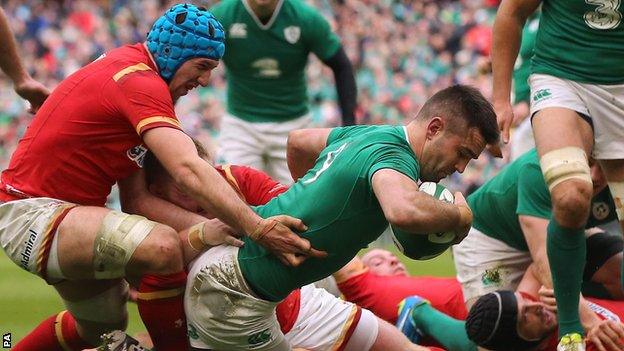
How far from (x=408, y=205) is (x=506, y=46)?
1882 millimetres

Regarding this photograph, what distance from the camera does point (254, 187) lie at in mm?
5676

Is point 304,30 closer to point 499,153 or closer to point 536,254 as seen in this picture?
point 536,254

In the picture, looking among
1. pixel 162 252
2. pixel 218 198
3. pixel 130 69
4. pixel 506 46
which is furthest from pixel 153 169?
pixel 506 46

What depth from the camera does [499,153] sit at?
17.6 feet

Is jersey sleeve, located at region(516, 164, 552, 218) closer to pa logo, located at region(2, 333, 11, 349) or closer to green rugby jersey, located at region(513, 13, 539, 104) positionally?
green rugby jersey, located at region(513, 13, 539, 104)

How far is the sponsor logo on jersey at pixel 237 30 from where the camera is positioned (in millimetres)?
8945

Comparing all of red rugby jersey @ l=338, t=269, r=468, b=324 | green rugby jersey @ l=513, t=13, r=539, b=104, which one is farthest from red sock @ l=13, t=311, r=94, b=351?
green rugby jersey @ l=513, t=13, r=539, b=104

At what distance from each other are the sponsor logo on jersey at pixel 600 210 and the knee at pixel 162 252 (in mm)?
2712

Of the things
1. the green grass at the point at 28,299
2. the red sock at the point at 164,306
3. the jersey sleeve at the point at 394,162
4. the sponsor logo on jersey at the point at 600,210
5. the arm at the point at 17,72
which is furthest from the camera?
the green grass at the point at 28,299

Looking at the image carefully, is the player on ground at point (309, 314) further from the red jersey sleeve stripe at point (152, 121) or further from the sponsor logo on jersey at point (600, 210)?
the sponsor logo on jersey at point (600, 210)

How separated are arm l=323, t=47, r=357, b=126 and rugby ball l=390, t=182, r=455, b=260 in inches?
174

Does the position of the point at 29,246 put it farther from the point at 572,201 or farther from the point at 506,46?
the point at 506,46

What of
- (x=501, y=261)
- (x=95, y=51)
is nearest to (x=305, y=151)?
(x=501, y=261)

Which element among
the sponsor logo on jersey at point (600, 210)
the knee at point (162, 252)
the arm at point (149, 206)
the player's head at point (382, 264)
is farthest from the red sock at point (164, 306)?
the sponsor logo on jersey at point (600, 210)
